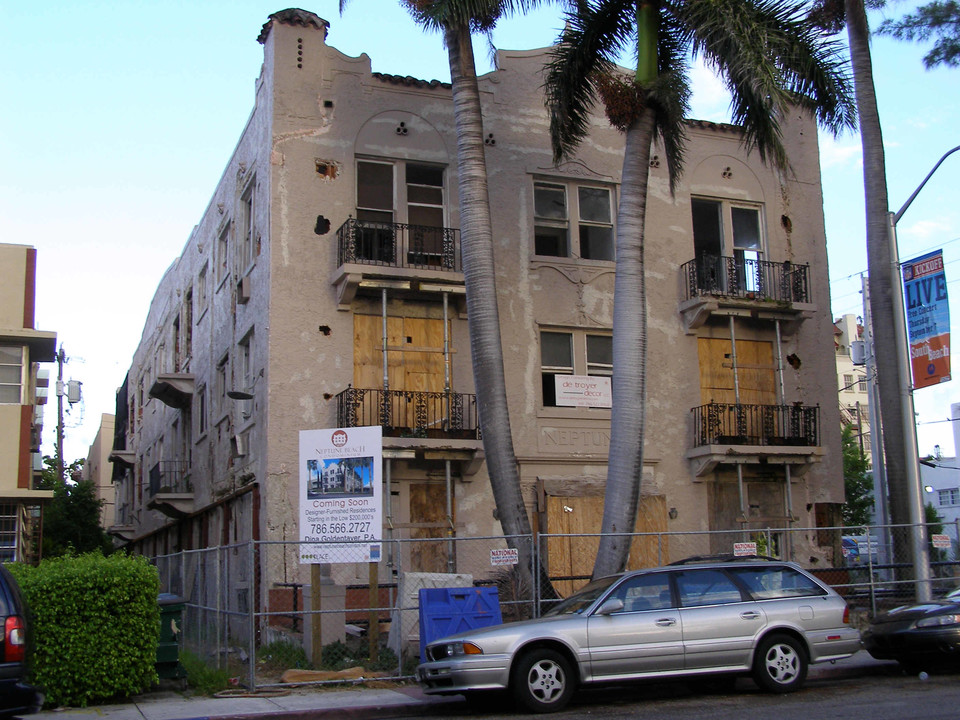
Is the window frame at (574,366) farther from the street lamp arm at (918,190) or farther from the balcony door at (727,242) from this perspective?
the street lamp arm at (918,190)

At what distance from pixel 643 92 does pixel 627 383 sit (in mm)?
4777

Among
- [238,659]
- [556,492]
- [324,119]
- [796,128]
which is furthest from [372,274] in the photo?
[796,128]

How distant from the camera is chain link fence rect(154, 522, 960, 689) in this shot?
529 inches

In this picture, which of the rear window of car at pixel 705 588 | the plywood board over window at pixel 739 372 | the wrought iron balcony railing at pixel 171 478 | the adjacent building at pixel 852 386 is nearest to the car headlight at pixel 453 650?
the rear window of car at pixel 705 588

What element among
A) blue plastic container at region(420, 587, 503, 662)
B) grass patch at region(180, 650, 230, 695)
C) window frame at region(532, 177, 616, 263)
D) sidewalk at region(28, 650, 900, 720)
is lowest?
sidewalk at region(28, 650, 900, 720)

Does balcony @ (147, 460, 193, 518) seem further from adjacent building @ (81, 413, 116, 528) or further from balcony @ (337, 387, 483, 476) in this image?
adjacent building @ (81, 413, 116, 528)

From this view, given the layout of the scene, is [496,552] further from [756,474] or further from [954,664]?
[756,474]

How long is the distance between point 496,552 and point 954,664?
5.84 metres

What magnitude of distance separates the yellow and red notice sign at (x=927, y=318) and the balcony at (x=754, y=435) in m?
5.89

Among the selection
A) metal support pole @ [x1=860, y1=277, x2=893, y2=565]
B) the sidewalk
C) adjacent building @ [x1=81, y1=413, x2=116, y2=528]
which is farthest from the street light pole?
adjacent building @ [x1=81, y1=413, x2=116, y2=528]

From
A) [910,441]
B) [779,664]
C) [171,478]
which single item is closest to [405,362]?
[910,441]

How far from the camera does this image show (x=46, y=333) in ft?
69.7

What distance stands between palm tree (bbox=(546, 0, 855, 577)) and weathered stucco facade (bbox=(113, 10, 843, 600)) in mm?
3803

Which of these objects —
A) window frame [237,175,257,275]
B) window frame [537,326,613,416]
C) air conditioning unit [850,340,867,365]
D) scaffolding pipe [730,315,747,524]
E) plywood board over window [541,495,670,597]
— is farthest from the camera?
air conditioning unit [850,340,867,365]
